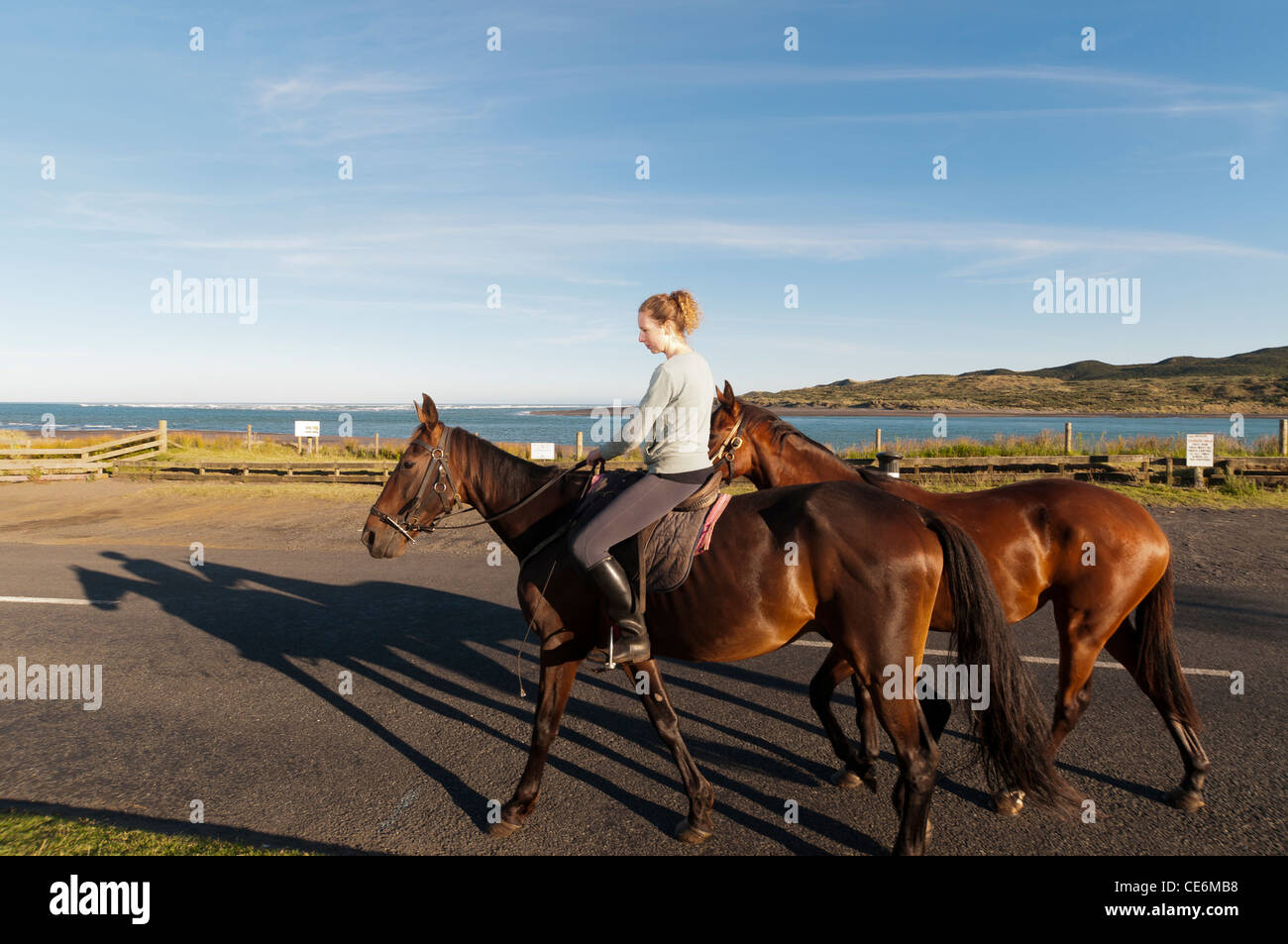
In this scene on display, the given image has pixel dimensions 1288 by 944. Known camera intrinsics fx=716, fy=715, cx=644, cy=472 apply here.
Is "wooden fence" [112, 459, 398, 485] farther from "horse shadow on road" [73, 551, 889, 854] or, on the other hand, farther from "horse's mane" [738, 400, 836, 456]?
"horse's mane" [738, 400, 836, 456]

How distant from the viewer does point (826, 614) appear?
11.7 ft

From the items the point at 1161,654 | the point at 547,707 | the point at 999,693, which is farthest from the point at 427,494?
the point at 1161,654

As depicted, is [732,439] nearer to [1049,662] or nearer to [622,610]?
[622,610]

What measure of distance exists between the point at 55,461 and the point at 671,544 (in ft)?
84.7

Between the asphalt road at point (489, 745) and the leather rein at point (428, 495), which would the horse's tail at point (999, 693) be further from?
the leather rein at point (428, 495)

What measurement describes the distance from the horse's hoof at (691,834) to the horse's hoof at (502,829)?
823 millimetres

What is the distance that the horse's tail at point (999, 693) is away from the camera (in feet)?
11.3

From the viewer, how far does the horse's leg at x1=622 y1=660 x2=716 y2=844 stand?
3619 millimetres

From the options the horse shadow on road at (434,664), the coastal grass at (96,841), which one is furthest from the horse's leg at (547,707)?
the coastal grass at (96,841)

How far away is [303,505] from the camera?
55.0 feet

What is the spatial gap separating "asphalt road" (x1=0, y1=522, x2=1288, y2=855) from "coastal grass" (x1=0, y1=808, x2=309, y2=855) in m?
0.23

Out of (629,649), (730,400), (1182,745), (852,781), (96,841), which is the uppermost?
(730,400)
